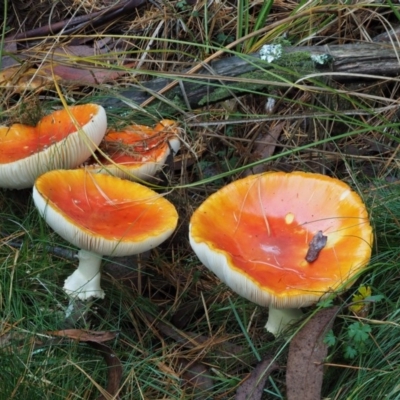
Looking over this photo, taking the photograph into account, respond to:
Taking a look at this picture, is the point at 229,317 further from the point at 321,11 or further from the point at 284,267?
the point at 321,11

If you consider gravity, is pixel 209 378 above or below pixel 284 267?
below

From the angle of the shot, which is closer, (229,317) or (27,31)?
(229,317)

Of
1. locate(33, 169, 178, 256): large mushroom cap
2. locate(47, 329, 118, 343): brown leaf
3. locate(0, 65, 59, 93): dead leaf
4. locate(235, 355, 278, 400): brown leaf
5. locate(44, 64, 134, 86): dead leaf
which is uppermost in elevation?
locate(33, 169, 178, 256): large mushroom cap

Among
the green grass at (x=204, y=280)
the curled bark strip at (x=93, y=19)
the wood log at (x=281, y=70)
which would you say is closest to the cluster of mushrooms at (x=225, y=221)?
the green grass at (x=204, y=280)

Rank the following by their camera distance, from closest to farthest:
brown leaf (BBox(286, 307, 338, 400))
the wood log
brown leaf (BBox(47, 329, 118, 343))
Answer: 1. brown leaf (BBox(286, 307, 338, 400))
2. brown leaf (BBox(47, 329, 118, 343))
3. the wood log

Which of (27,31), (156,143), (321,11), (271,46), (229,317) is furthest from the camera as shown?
(27,31)

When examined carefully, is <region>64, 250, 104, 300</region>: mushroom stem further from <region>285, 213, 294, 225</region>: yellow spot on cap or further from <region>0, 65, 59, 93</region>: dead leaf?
<region>0, 65, 59, 93</region>: dead leaf

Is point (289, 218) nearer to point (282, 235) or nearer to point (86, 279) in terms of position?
point (282, 235)

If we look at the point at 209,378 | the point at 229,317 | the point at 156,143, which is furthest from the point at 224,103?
the point at 209,378

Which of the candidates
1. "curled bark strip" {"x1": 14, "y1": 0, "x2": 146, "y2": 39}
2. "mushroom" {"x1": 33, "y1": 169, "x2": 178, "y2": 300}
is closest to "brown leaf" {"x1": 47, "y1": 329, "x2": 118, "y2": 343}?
"mushroom" {"x1": 33, "y1": 169, "x2": 178, "y2": 300}
